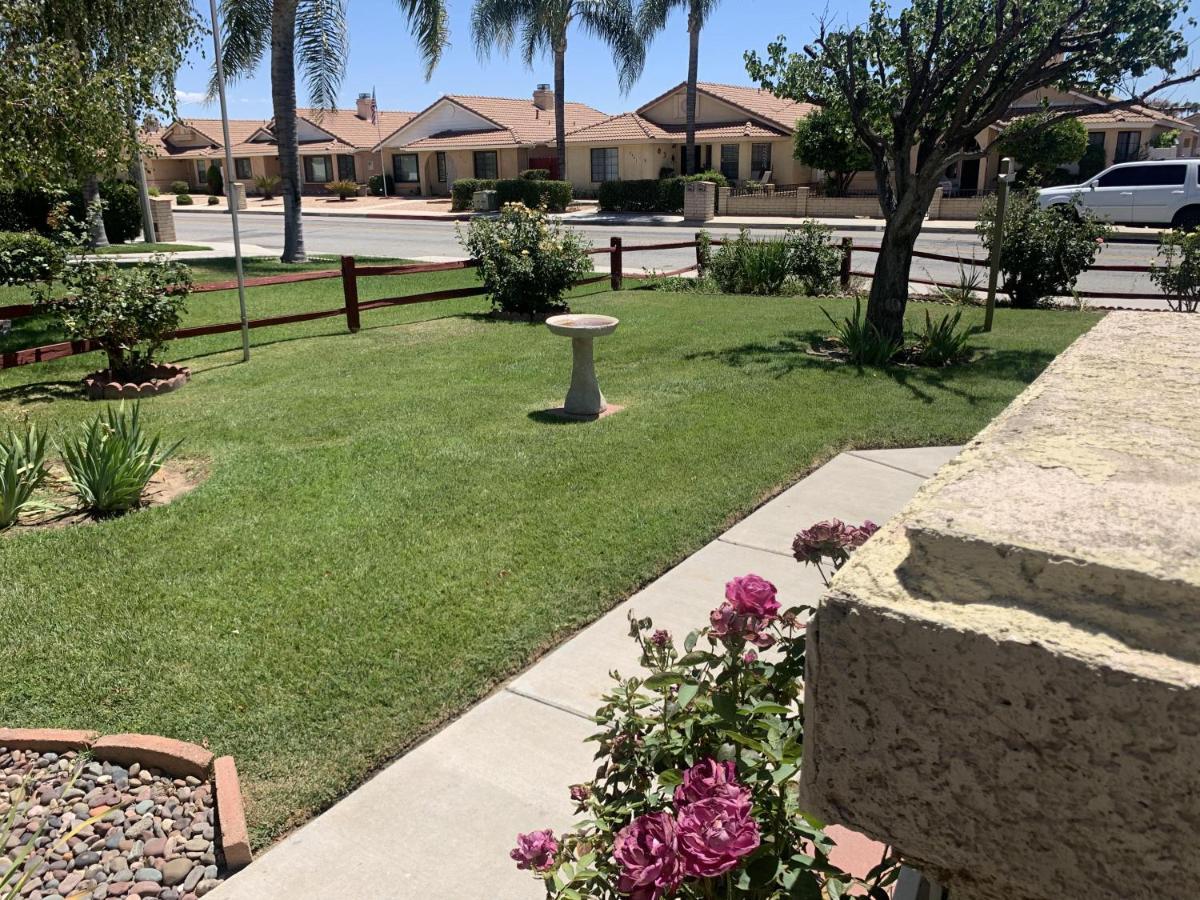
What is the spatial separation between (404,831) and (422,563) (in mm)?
2132

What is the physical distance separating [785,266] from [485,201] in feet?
87.1

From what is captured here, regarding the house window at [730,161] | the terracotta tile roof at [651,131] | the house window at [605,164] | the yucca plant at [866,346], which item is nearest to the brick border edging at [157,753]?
the yucca plant at [866,346]

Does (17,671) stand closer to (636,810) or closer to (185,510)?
(185,510)

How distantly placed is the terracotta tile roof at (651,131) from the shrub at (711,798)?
4265cm

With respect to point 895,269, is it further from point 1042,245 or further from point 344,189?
point 344,189

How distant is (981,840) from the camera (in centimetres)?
109

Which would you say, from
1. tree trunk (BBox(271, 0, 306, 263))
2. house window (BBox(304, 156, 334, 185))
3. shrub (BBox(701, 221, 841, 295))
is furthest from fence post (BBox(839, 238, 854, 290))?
house window (BBox(304, 156, 334, 185))

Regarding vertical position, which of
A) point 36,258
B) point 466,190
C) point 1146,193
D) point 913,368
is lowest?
point 913,368

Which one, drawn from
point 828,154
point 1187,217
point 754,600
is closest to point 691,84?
point 828,154

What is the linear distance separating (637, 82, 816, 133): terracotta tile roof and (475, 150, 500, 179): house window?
880 centimetres

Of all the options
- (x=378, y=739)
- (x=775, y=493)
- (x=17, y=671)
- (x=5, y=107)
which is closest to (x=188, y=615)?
(x=17, y=671)

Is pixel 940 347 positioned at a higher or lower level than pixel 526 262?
lower

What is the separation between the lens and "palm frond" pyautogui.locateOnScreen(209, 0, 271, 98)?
22594 mm

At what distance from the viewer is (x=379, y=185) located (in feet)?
183
